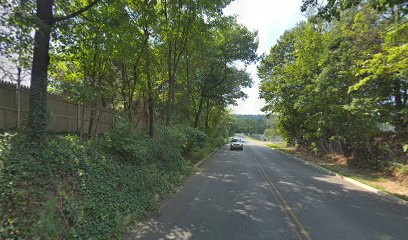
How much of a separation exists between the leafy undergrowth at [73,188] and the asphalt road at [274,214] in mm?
728

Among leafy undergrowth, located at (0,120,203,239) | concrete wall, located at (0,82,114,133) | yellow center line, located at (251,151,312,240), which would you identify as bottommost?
yellow center line, located at (251,151,312,240)

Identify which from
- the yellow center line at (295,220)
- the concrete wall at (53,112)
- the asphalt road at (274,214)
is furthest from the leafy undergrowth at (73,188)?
the yellow center line at (295,220)

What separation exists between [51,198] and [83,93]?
14.5 ft

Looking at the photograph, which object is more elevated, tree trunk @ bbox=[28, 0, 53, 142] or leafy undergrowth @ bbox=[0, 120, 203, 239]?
tree trunk @ bbox=[28, 0, 53, 142]

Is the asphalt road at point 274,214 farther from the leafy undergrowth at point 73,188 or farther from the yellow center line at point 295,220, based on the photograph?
the leafy undergrowth at point 73,188

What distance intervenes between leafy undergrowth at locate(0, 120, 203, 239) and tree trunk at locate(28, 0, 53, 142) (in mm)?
547

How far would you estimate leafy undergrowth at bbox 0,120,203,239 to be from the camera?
3787 mm

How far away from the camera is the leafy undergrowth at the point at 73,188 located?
3787mm

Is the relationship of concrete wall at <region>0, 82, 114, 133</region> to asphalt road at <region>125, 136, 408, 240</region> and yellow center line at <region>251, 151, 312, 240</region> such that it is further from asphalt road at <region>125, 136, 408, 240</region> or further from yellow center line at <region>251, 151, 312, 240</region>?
yellow center line at <region>251, 151, 312, 240</region>

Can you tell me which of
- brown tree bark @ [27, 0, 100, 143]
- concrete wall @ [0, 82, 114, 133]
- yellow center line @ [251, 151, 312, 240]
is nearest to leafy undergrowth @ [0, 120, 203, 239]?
brown tree bark @ [27, 0, 100, 143]

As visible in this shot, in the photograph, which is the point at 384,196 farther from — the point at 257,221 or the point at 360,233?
the point at 257,221

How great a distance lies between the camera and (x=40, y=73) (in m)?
6.07

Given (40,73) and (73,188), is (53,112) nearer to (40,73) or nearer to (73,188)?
(40,73)

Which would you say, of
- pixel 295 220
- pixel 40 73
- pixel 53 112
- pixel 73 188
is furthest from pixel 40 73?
pixel 295 220
